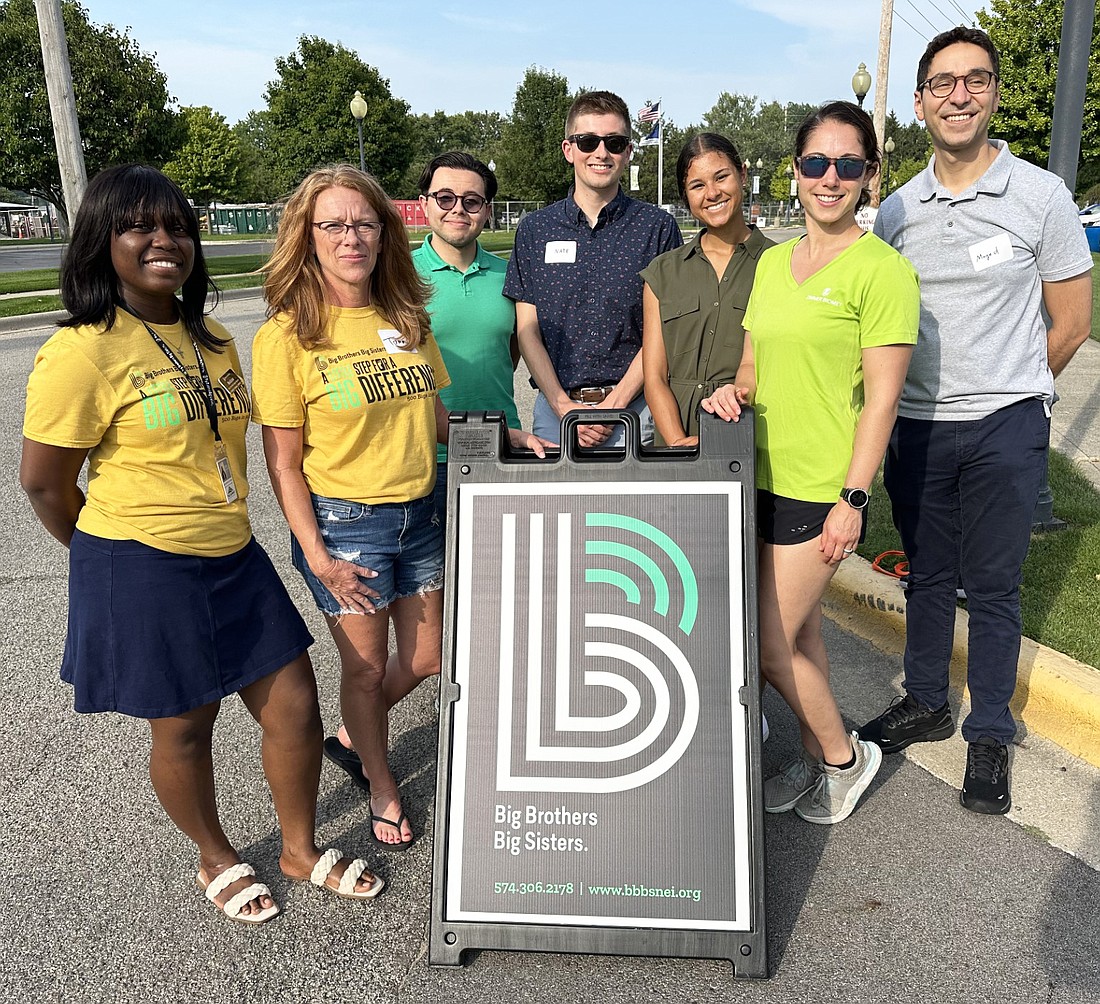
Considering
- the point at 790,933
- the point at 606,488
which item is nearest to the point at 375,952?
the point at 790,933

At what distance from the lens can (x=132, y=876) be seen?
2807mm

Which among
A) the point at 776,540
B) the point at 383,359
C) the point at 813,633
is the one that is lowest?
the point at 813,633

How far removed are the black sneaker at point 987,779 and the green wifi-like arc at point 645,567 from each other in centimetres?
133

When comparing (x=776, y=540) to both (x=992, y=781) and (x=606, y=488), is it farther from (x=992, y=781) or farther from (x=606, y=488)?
(x=992, y=781)

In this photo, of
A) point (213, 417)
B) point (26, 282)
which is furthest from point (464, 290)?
point (26, 282)

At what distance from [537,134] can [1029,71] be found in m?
29.7

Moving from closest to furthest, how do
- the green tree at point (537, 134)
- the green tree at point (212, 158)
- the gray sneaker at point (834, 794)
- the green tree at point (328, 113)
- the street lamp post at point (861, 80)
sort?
the gray sneaker at point (834, 794) < the street lamp post at point (861, 80) < the green tree at point (328, 113) < the green tree at point (537, 134) < the green tree at point (212, 158)

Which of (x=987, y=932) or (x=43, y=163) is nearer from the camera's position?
(x=987, y=932)

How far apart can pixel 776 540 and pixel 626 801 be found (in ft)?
2.87

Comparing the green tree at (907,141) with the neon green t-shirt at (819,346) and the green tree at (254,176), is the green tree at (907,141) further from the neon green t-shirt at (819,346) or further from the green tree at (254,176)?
the neon green t-shirt at (819,346)

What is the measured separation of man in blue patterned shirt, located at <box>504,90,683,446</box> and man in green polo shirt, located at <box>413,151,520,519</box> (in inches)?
5.4

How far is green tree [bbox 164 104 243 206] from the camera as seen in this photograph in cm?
5850

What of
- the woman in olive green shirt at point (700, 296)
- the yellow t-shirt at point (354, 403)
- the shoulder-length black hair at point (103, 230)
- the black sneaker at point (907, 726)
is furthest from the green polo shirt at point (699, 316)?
the shoulder-length black hair at point (103, 230)

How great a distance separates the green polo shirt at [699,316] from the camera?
3.09 metres
